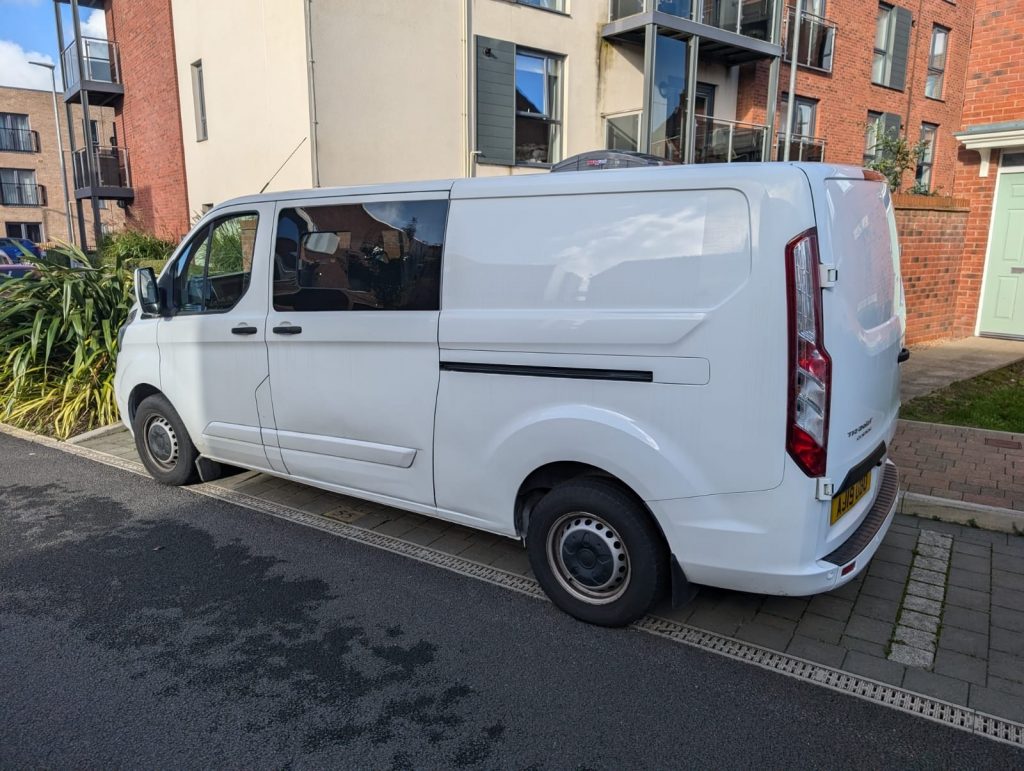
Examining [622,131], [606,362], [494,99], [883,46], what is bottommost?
[606,362]

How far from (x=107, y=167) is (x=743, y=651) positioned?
22624 mm

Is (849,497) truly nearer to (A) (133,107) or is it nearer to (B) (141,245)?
(B) (141,245)

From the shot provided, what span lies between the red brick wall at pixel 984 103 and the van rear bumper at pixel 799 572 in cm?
909

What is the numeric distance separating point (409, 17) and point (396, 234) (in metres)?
10.5

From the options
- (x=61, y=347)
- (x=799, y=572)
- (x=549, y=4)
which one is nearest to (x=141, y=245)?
(x=61, y=347)

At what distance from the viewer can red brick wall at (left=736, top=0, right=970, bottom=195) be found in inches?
725

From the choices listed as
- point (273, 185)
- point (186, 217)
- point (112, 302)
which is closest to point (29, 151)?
point (186, 217)

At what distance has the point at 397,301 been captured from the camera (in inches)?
158

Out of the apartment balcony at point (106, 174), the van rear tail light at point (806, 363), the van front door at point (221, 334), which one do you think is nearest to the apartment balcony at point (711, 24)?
the van front door at point (221, 334)

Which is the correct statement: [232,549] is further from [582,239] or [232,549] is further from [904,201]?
[904,201]

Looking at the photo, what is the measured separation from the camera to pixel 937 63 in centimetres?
2219

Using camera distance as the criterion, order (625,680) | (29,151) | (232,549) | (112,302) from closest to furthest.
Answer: (625,680)
(232,549)
(112,302)
(29,151)

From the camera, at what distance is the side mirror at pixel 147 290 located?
5254 millimetres

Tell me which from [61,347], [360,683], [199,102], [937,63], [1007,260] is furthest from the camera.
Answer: [937,63]
